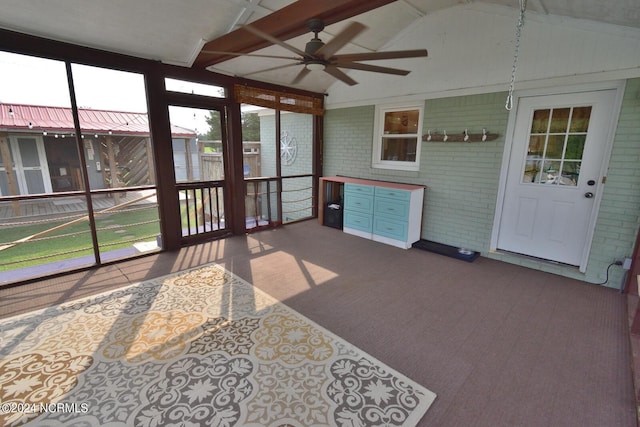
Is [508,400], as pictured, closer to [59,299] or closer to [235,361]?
[235,361]

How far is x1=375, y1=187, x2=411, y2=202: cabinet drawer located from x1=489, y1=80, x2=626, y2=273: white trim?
115 centimetres

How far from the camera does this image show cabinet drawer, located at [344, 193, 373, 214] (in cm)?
469

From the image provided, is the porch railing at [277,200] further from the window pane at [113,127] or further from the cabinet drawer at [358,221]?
the window pane at [113,127]

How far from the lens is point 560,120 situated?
132 inches

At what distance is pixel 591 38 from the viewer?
2971mm

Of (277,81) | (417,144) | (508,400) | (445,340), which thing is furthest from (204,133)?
(508,400)

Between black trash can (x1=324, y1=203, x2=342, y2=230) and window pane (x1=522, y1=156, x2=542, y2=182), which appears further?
black trash can (x1=324, y1=203, x2=342, y2=230)

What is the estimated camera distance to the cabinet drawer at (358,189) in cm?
466

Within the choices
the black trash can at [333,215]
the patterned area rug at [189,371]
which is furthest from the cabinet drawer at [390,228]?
the patterned area rug at [189,371]

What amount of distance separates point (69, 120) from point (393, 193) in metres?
4.19

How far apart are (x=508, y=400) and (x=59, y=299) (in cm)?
379

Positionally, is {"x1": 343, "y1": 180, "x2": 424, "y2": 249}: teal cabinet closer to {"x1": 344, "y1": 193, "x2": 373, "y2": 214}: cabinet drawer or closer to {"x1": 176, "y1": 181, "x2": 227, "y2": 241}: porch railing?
{"x1": 344, "y1": 193, "x2": 373, "y2": 214}: cabinet drawer

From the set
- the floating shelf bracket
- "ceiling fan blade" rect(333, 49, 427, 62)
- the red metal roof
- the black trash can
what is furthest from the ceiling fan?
the black trash can

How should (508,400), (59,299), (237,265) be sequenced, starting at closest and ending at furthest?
(508,400)
(59,299)
(237,265)
